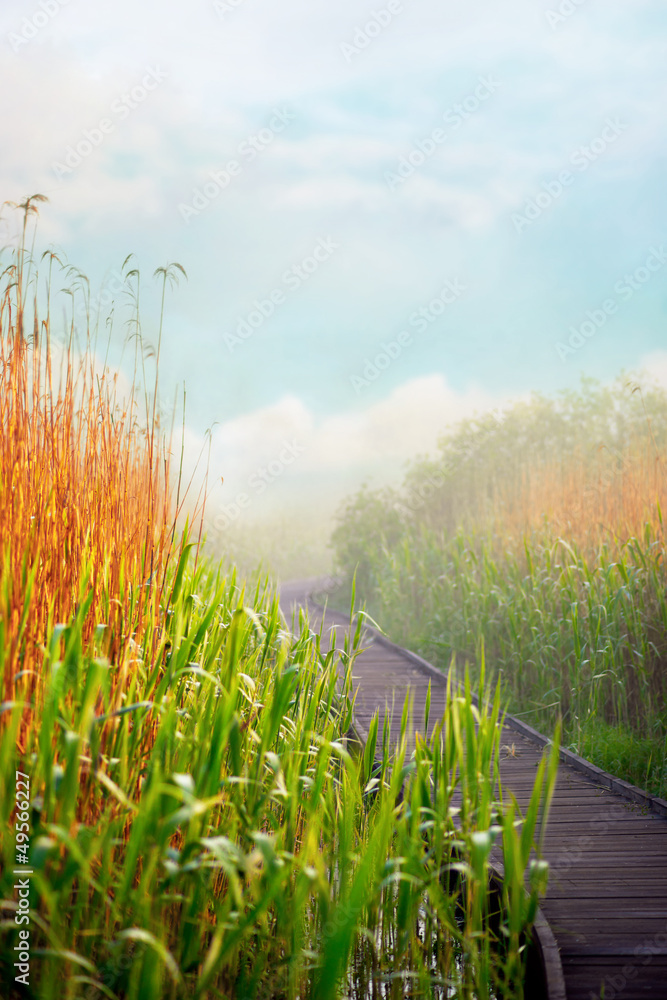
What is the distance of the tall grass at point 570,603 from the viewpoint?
465cm

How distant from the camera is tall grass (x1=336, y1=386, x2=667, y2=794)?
4.65 m

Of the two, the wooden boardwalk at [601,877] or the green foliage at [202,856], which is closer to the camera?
the green foliage at [202,856]

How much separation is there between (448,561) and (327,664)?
6.21m

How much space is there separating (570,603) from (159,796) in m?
4.23

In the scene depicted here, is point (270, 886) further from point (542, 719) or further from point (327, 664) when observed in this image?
point (542, 719)

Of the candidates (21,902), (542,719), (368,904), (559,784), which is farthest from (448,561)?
(21,902)

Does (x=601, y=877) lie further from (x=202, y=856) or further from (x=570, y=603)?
(x=570, y=603)

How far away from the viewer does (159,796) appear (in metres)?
1.69

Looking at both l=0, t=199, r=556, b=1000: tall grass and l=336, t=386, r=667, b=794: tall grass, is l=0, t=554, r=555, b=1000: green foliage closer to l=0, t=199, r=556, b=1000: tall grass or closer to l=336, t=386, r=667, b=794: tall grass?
l=0, t=199, r=556, b=1000: tall grass

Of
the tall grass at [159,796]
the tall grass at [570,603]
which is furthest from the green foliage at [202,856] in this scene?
the tall grass at [570,603]

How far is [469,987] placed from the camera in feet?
6.39

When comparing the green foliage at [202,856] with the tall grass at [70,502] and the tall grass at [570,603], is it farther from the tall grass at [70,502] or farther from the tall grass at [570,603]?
the tall grass at [570,603]

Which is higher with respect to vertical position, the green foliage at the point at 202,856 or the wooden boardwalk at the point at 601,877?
the green foliage at the point at 202,856

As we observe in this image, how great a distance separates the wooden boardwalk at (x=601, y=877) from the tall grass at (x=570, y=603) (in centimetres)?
49
